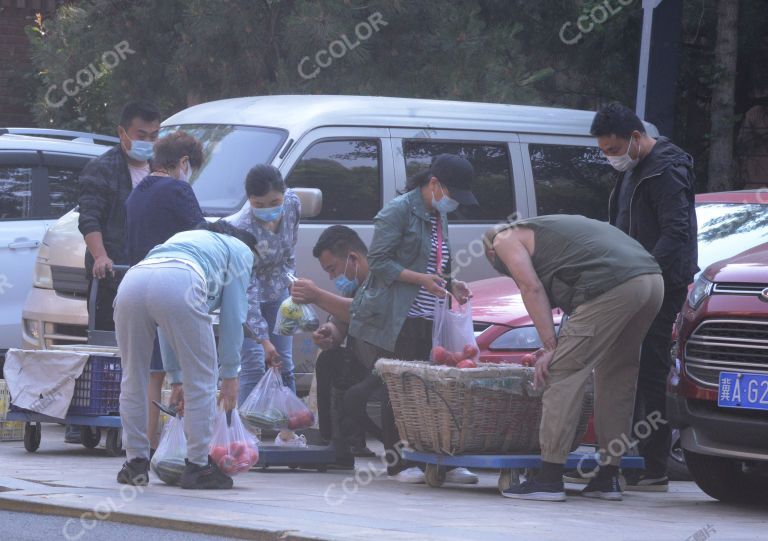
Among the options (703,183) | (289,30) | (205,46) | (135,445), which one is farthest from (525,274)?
(703,183)

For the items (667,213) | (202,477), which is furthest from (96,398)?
(667,213)

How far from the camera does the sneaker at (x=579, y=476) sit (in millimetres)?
8109

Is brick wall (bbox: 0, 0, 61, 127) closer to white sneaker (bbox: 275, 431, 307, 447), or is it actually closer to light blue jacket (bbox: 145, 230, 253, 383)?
white sneaker (bbox: 275, 431, 307, 447)

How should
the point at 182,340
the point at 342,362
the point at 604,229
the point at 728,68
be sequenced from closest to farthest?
the point at 182,340
the point at 604,229
the point at 342,362
the point at 728,68

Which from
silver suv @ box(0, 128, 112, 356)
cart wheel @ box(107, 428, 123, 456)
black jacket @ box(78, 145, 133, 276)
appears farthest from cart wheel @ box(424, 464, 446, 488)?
silver suv @ box(0, 128, 112, 356)

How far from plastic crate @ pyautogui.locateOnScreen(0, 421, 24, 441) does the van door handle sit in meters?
2.22

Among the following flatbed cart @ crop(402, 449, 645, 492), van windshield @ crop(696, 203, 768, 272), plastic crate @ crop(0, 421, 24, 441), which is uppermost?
van windshield @ crop(696, 203, 768, 272)

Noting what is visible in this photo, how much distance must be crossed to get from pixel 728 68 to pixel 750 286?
854cm

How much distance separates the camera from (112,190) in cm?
942

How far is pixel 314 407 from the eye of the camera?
9.16m

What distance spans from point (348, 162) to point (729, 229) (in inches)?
107

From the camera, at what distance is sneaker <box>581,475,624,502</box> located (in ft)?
25.3

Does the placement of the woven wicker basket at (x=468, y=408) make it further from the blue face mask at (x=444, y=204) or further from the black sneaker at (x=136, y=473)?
the black sneaker at (x=136, y=473)

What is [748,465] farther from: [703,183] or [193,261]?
[703,183]
